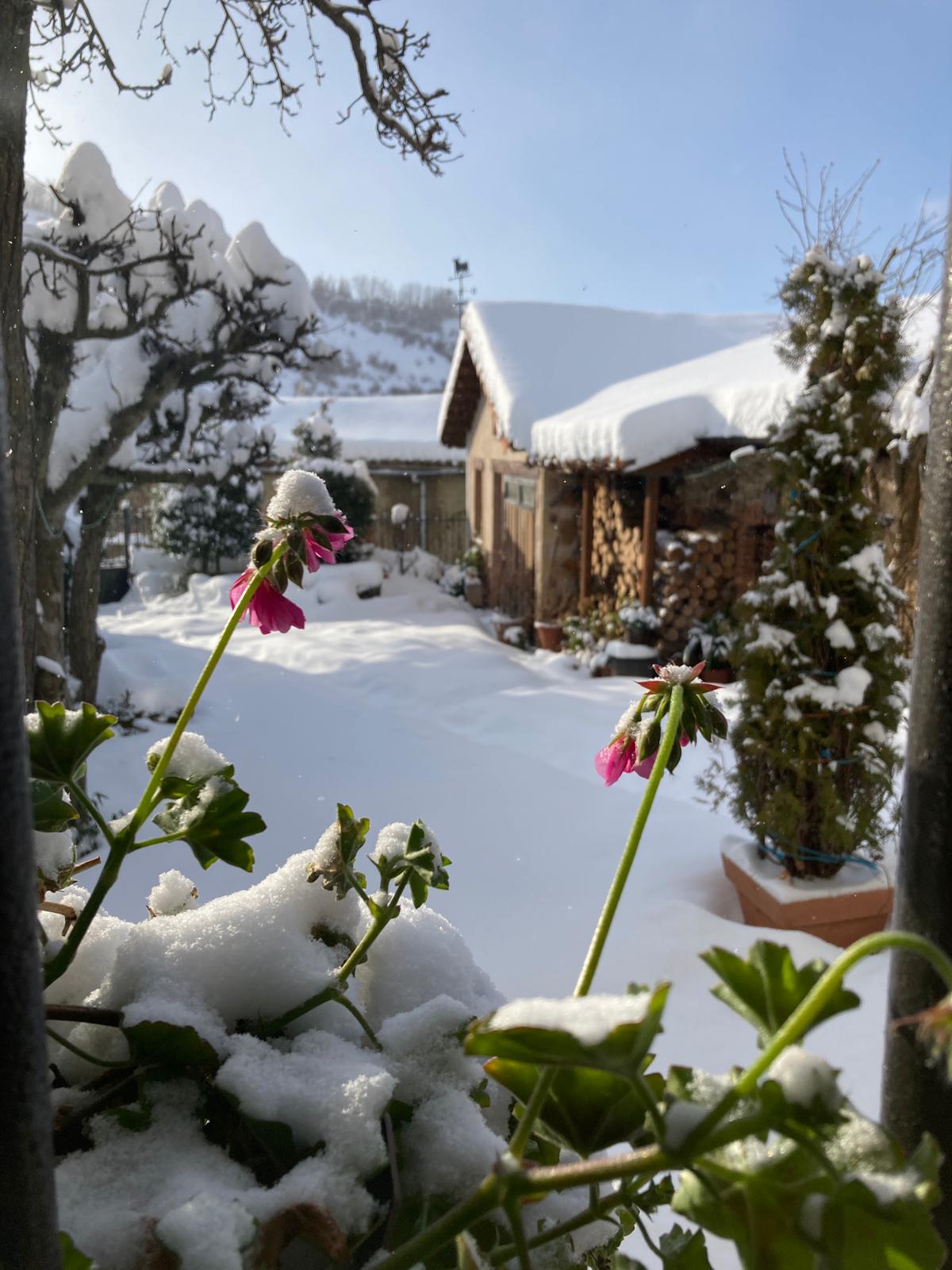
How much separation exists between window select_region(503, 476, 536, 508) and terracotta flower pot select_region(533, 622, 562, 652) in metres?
1.37

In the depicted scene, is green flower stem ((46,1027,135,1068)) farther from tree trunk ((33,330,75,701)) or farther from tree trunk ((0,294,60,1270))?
tree trunk ((33,330,75,701))

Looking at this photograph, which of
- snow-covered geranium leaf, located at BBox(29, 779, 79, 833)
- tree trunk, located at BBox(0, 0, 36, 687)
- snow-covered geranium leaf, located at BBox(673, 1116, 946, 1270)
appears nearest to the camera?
snow-covered geranium leaf, located at BBox(673, 1116, 946, 1270)

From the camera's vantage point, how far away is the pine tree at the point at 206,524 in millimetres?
13133

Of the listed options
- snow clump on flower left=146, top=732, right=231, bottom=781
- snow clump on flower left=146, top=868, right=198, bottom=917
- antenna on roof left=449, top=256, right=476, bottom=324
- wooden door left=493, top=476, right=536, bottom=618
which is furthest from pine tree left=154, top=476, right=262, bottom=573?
snow clump on flower left=146, top=732, right=231, bottom=781

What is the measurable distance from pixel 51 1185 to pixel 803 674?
3038 mm

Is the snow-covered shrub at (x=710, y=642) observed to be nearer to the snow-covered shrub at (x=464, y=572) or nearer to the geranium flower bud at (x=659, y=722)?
the snow-covered shrub at (x=464, y=572)

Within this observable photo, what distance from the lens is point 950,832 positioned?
0.51 metres

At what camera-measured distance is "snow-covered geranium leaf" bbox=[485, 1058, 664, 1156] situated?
1.09 feet

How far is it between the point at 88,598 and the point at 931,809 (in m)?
5.78

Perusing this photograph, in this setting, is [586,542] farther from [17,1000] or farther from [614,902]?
[17,1000]

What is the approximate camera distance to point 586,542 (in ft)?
26.7

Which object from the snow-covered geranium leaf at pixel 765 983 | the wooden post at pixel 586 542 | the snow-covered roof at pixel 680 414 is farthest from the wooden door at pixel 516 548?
the snow-covered geranium leaf at pixel 765 983

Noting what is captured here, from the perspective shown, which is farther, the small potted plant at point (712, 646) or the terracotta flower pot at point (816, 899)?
the small potted plant at point (712, 646)

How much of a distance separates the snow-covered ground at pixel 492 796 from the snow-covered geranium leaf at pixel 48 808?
470 millimetres
